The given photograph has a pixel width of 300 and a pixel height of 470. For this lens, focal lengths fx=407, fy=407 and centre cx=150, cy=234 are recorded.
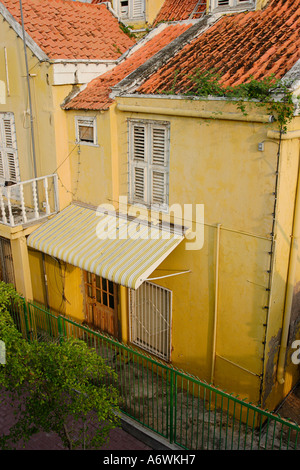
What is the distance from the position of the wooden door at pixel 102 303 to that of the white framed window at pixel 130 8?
8.95m

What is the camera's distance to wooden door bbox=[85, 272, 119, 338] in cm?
1252

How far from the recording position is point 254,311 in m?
9.06

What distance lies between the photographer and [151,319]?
11.5 metres

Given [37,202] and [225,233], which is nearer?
[225,233]

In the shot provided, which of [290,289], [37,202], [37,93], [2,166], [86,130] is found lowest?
[290,289]

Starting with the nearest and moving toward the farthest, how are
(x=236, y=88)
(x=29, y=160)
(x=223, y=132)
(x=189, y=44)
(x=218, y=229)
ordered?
(x=236, y=88)
(x=223, y=132)
(x=218, y=229)
(x=189, y=44)
(x=29, y=160)

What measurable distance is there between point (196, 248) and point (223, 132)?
9.17 feet

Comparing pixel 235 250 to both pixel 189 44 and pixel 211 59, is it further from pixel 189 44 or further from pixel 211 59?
pixel 189 44

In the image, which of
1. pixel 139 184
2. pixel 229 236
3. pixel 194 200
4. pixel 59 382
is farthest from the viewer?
pixel 139 184

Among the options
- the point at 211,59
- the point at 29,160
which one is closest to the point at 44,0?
the point at 29,160

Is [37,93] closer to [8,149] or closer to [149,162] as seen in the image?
[8,149]

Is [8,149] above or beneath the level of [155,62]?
beneath

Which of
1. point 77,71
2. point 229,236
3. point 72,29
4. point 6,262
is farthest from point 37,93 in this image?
point 229,236

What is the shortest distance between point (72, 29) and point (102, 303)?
8.58m
